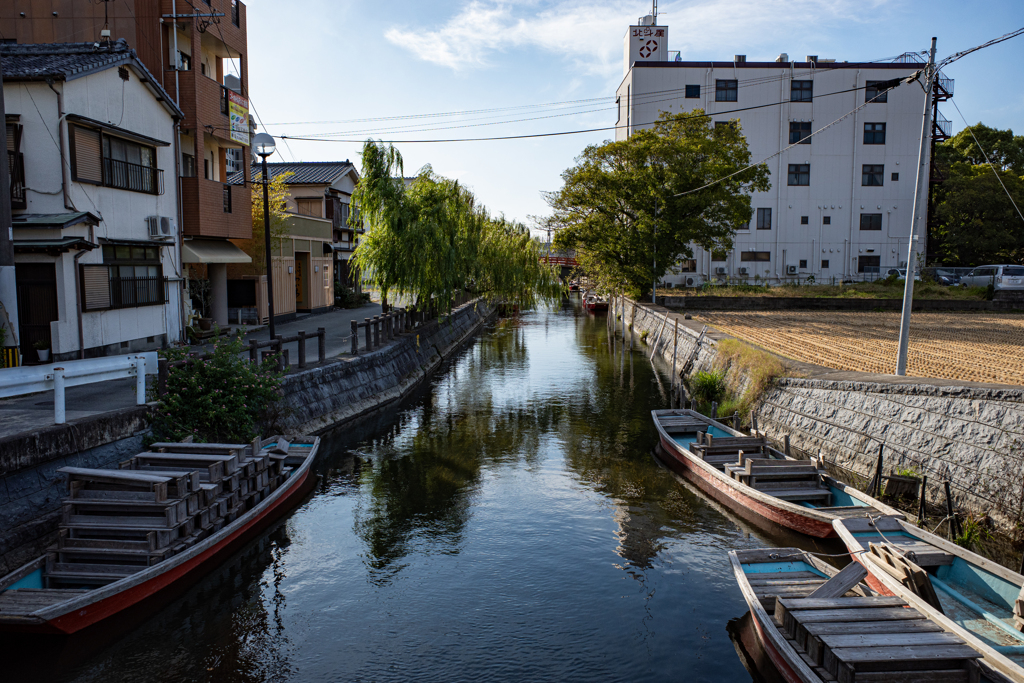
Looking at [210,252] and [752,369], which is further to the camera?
[210,252]

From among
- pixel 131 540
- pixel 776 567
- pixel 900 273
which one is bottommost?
pixel 776 567

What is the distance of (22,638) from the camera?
805cm

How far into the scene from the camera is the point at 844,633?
728cm

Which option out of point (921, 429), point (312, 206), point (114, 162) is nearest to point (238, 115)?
point (114, 162)

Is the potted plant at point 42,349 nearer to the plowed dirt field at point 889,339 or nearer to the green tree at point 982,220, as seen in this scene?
the plowed dirt field at point 889,339

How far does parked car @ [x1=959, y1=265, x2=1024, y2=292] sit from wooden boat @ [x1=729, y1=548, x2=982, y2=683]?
3718 centimetres

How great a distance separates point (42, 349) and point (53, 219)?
3076 mm

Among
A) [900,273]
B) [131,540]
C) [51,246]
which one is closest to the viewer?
[131,540]

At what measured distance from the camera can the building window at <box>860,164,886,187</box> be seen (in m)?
53.0

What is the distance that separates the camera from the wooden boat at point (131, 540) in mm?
8062

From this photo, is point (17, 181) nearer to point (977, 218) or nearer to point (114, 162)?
point (114, 162)

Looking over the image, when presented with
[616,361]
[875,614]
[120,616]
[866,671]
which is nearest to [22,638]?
[120,616]

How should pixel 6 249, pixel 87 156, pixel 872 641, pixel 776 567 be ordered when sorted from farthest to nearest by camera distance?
1. pixel 87 156
2. pixel 6 249
3. pixel 776 567
4. pixel 872 641

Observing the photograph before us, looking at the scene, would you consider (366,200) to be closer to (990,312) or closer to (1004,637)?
(1004,637)
